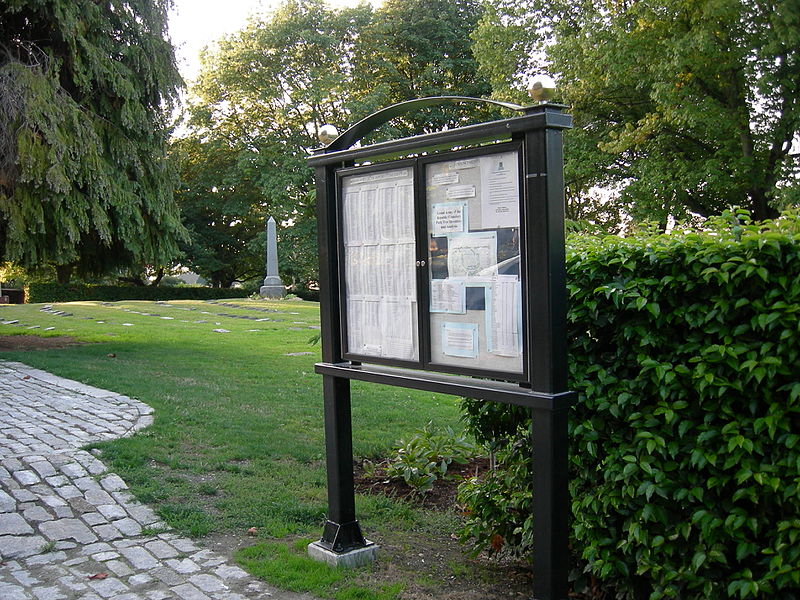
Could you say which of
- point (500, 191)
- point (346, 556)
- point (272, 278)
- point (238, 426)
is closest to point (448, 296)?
point (500, 191)

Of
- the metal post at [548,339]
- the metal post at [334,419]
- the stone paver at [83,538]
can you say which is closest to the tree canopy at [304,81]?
the stone paver at [83,538]

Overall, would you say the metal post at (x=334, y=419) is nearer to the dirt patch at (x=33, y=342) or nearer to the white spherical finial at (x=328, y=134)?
the white spherical finial at (x=328, y=134)

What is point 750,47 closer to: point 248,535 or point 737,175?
point 737,175

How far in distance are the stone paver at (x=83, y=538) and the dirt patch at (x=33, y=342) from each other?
6.89m

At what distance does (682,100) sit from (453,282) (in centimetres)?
1797

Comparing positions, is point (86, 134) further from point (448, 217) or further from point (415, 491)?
point (448, 217)

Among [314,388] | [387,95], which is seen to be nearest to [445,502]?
[314,388]

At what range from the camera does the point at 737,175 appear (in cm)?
2005

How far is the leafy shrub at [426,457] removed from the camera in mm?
5730

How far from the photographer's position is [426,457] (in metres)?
6.03

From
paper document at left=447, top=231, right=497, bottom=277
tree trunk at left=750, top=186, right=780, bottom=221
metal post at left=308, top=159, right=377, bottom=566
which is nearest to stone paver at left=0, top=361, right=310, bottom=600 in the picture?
metal post at left=308, top=159, right=377, bottom=566

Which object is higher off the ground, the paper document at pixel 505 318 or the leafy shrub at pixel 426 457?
the paper document at pixel 505 318

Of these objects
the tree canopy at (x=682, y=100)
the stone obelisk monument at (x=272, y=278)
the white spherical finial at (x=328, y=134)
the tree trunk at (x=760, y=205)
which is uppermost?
the tree canopy at (x=682, y=100)

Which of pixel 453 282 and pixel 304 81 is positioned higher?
pixel 304 81
